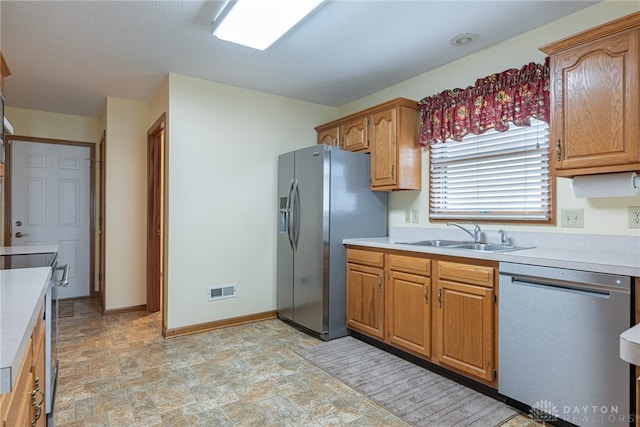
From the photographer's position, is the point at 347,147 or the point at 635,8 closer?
the point at 635,8

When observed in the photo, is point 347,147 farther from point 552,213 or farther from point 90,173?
point 90,173

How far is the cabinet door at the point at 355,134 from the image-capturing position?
3582 mm

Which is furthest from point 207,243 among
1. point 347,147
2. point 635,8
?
point 635,8

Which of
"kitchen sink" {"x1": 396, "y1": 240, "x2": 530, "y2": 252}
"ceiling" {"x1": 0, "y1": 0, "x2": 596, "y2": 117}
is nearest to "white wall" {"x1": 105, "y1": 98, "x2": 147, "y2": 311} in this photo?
"ceiling" {"x1": 0, "y1": 0, "x2": 596, "y2": 117}

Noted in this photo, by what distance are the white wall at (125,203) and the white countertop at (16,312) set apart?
2.58 meters

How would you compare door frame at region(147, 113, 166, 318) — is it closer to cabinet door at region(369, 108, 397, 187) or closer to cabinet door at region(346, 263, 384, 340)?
cabinet door at region(346, 263, 384, 340)

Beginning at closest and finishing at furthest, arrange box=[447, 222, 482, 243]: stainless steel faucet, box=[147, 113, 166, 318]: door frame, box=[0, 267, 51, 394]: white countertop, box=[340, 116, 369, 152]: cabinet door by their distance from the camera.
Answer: box=[0, 267, 51, 394]: white countertop → box=[447, 222, 482, 243]: stainless steel faucet → box=[340, 116, 369, 152]: cabinet door → box=[147, 113, 166, 318]: door frame

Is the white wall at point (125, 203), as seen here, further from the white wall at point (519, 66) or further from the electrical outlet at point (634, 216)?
the electrical outlet at point (634, 216)

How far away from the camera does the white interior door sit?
14.8 feet

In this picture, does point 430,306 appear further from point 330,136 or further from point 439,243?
point 330,136

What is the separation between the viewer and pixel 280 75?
137 inches

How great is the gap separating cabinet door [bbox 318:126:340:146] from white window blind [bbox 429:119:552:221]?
109 cm

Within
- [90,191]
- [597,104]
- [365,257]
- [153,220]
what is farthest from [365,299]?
[90,191]

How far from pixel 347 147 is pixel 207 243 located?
173 cm
